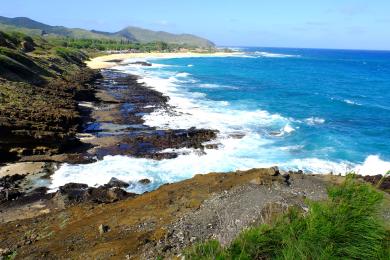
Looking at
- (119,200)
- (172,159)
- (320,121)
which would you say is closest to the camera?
(119,200)

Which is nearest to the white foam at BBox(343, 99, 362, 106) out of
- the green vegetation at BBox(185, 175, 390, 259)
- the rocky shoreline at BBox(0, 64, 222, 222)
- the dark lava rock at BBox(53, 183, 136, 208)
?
the rocky shoreline at BBox(0, 64, 222, 222)

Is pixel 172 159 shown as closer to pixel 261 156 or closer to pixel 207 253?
pixel 261 156

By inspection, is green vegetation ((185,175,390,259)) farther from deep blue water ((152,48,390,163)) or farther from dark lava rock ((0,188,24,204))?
deep blue water ((152,48,390,163))

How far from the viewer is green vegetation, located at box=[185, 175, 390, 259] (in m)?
5.40

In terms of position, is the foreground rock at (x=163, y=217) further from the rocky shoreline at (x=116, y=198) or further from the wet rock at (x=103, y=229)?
the wet rock at (x=103, y=229)

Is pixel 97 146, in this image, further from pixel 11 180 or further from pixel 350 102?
pixel 350 102

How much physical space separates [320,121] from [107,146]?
27.2 m

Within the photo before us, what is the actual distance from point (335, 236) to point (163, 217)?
41.3 feet

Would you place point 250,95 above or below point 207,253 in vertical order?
below

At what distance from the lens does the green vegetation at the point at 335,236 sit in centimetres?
540

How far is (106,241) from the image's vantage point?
15695mm

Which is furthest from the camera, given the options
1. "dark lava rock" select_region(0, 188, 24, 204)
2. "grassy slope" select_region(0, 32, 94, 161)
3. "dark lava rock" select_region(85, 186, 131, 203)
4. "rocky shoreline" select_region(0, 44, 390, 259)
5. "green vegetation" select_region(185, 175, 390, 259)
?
"grassy slope" select_region(0, 32, 94, 161)

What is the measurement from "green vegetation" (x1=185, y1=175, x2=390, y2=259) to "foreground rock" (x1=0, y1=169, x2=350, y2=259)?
6459 millimetres

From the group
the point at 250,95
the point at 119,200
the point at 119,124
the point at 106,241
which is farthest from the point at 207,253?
the point at 250,95
